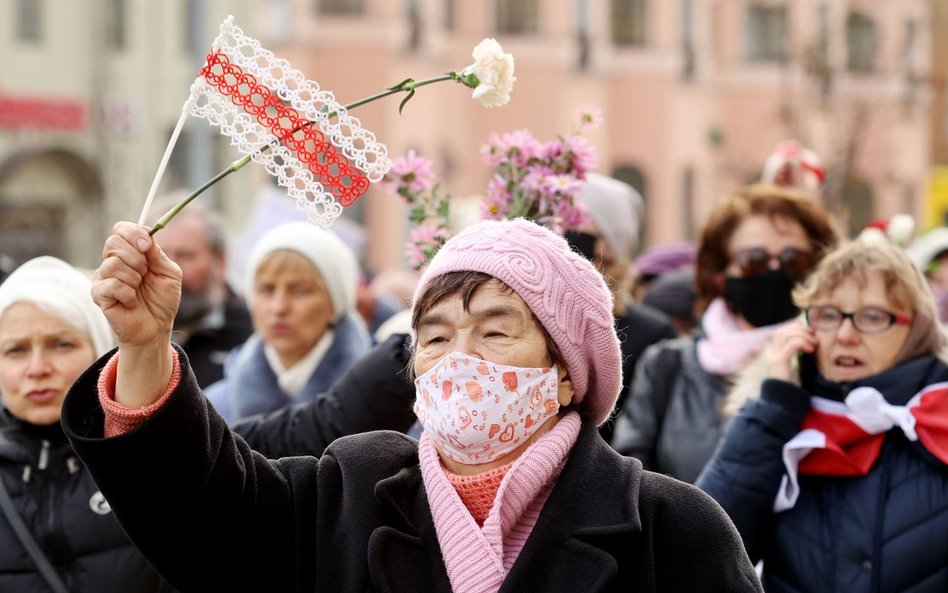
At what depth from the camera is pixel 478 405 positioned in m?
3.44

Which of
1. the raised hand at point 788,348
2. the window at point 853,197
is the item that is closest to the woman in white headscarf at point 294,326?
the raised hand at point 788,348

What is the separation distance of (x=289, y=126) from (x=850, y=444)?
2076 mm

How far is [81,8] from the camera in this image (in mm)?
28047

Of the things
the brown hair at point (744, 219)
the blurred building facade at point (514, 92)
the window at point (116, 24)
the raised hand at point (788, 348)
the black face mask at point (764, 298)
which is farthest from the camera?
the window at point (116, 24)

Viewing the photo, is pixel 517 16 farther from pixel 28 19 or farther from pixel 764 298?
pixel 764 298

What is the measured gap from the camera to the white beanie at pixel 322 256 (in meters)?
6.64

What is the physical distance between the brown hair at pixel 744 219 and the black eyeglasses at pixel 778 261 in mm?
67

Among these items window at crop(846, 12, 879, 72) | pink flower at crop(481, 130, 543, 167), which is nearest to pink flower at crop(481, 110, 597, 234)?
pink flower at crop(481, 130, 543, 167)

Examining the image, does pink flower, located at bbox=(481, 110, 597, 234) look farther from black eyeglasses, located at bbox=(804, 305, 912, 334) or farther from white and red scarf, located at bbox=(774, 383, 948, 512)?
white and red scarf, located at bbox=(774, 383, 948, 512)

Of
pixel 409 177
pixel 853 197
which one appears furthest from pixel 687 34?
pixel 409 177

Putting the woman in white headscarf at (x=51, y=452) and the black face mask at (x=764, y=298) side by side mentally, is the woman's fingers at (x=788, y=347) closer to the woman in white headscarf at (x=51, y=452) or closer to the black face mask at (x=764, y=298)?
the black face mask at (x=764, y=298)

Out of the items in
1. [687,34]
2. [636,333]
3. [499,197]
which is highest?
[499,197]

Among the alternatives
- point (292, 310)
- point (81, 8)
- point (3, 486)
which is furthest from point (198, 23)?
point (3, 486)

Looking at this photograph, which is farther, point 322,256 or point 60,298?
point 322,256
